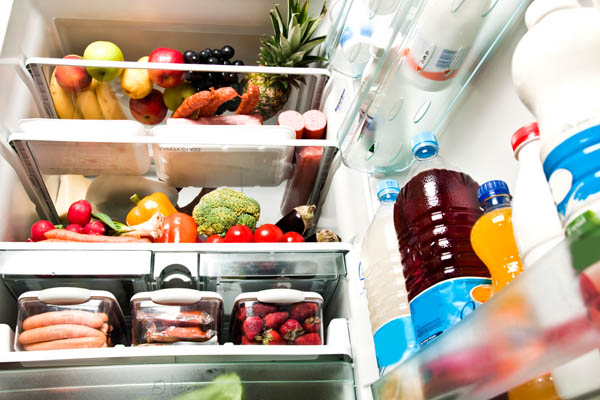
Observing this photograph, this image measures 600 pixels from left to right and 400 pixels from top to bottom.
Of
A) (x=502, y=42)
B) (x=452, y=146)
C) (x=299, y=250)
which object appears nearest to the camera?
(x=502, y=42)

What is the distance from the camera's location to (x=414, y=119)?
92 cm

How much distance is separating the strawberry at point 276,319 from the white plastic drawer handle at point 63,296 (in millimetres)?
349

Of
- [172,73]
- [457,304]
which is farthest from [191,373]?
[172,73]

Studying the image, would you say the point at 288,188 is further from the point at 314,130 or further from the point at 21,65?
the point at 21,65

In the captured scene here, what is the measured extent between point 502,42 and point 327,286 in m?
0.64

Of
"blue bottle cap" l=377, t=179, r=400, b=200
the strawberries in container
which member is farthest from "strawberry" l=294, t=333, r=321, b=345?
"blue bottle cap" l=377, t=179, r=400, b=200

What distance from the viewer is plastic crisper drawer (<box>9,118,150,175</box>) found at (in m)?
1.22

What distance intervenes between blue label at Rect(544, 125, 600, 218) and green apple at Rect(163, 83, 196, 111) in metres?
1.28

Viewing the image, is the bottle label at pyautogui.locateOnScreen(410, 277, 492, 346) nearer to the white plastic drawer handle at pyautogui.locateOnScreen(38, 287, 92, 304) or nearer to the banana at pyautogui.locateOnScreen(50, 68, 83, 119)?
the white plastic drawer handle at pyautogui.locateOnScreen(38, 287, 92, 304)

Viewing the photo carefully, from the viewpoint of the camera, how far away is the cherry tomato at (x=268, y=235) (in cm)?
120

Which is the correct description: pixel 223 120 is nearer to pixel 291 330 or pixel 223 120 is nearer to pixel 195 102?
pixel 195 102

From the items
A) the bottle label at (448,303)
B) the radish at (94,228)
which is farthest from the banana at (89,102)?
the bottle label at (448,303)

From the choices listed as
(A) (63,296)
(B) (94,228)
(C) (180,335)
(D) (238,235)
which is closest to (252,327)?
(C) (180,335)

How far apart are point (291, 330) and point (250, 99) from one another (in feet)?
2.22
